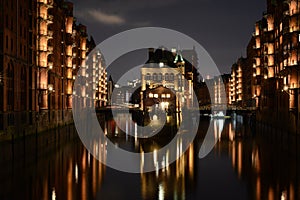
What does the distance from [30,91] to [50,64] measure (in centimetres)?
771

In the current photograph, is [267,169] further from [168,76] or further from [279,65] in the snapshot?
[168,76]

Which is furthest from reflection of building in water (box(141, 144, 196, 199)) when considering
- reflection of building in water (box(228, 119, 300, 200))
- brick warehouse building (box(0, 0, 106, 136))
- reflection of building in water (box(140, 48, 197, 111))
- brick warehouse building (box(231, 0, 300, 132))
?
reflection of building in water (box(140, 48, 197, 111))

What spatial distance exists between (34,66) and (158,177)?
36.4 m

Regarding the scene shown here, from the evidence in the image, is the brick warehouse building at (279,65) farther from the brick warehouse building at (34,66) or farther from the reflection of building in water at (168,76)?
the reflection of building in water at (168,76)

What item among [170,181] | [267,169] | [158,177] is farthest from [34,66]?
[267,169]

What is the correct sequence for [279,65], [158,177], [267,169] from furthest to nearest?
[279,65], [267,169], [158,177]

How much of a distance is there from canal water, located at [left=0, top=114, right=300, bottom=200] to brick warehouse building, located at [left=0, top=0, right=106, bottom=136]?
1184 cm

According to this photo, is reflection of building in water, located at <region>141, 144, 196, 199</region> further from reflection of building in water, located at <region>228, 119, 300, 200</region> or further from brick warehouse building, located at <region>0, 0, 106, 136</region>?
brick warehouse building, located at <region>0, 0, 106, 136</region>

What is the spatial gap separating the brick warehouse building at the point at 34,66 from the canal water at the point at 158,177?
466 inches

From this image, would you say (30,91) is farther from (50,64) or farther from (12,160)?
(12,160)

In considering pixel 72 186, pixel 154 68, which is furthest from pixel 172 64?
pixel 72 186

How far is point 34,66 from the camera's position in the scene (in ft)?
177

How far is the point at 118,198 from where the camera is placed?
1786cm

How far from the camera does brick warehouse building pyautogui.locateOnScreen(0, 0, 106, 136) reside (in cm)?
4209
